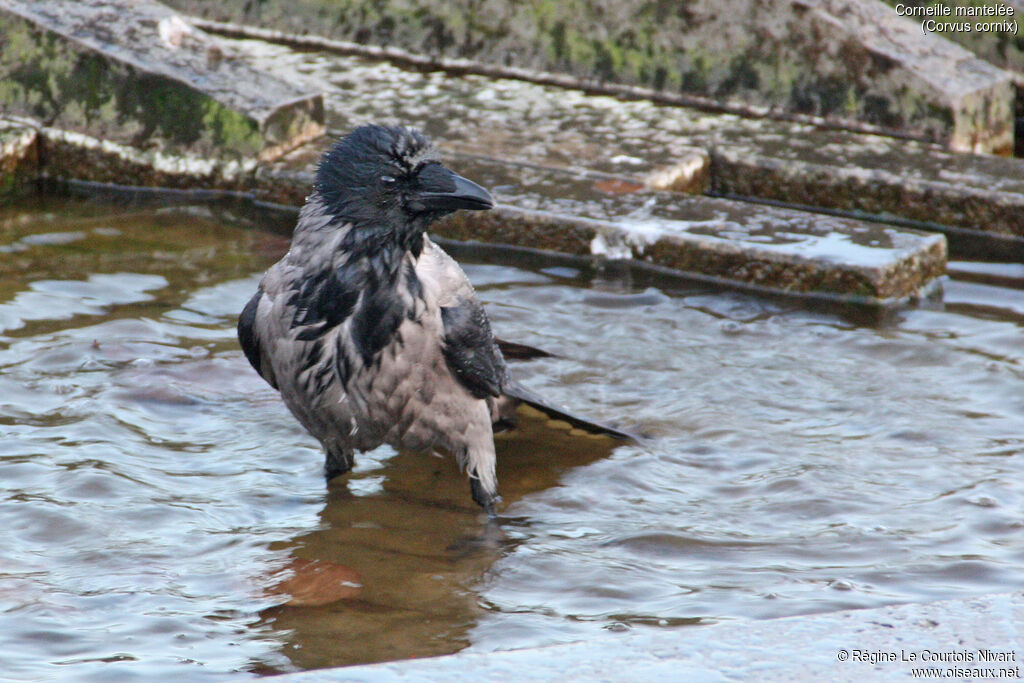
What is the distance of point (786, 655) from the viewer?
2.24 m

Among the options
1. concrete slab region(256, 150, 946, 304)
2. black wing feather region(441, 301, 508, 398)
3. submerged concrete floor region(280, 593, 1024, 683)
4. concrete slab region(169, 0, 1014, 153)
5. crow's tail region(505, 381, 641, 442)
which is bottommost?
submerged concrete floor region(280, 593, 1024, 683)

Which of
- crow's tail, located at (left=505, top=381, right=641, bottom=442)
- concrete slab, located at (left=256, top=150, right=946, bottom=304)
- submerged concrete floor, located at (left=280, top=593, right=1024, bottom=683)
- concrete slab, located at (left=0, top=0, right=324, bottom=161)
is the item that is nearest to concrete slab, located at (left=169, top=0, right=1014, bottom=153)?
concrete slab, located at (left=256, top=150, right=946, bottom=304)

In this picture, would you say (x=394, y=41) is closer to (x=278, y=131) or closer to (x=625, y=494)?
(x=278, y=131)

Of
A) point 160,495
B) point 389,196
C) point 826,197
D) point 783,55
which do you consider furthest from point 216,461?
point 783,55

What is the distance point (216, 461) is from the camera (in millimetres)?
3809

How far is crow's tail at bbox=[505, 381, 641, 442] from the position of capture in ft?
12.5

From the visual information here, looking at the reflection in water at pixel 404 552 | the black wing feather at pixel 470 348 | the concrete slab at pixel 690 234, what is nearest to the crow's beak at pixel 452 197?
the black wing feather at pixel 470 348

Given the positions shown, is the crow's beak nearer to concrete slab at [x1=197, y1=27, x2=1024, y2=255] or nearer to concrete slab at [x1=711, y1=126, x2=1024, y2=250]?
concrete slab at [x1=197, y1=27, x2=1024, y2=255]

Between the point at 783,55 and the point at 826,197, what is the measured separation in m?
0.91

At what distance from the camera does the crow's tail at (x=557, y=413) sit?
3.81 meters

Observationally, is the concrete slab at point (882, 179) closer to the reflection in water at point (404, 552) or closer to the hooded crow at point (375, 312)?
the reflection in water at point (404, 552)

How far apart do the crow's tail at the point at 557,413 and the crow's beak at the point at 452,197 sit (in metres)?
0.75

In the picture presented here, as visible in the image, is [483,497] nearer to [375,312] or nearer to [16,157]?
[375,312]

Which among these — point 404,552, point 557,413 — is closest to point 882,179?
point 557,413
